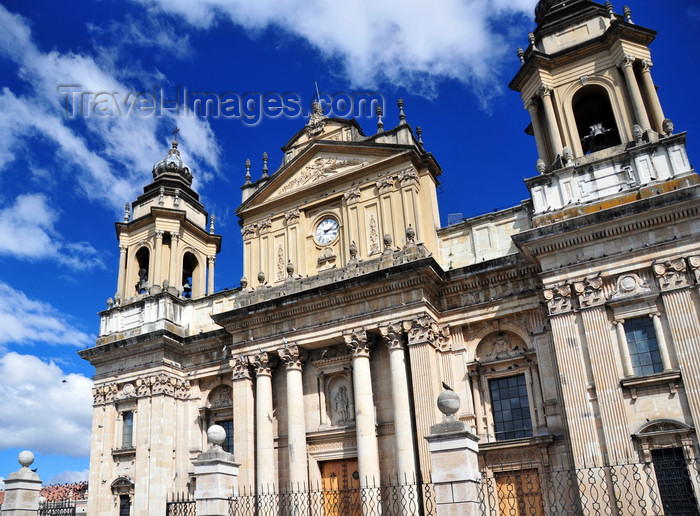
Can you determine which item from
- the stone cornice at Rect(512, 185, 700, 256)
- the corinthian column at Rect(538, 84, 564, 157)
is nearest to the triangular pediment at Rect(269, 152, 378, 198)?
the corinthian column at Rect(538, 84, 564, 157)

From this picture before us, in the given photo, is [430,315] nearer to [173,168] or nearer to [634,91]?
[634,91]

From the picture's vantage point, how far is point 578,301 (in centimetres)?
1888

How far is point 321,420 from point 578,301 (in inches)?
395

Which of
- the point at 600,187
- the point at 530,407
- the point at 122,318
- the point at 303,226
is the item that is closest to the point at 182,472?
the point at 122,318

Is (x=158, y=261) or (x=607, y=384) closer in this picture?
(x=607, y=384)

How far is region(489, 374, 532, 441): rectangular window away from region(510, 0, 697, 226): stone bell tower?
547 centimetres

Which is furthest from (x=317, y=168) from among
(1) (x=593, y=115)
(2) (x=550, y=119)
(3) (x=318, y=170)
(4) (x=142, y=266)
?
(4) (x=142, y=266)

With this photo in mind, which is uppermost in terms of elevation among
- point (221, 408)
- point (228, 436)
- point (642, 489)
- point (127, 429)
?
point (221, 408)

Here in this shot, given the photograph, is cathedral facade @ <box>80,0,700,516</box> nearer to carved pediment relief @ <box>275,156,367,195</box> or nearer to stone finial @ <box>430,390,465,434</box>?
carved pediment relief @ <box>275,156,367,195</box>

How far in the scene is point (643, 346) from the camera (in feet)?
59.0

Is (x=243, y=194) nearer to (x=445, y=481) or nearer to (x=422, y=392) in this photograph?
(x=422, y=392)

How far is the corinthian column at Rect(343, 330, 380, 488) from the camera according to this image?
801 inches

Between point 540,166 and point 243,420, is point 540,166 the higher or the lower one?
the higher one

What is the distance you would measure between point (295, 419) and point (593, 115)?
52.6ft
